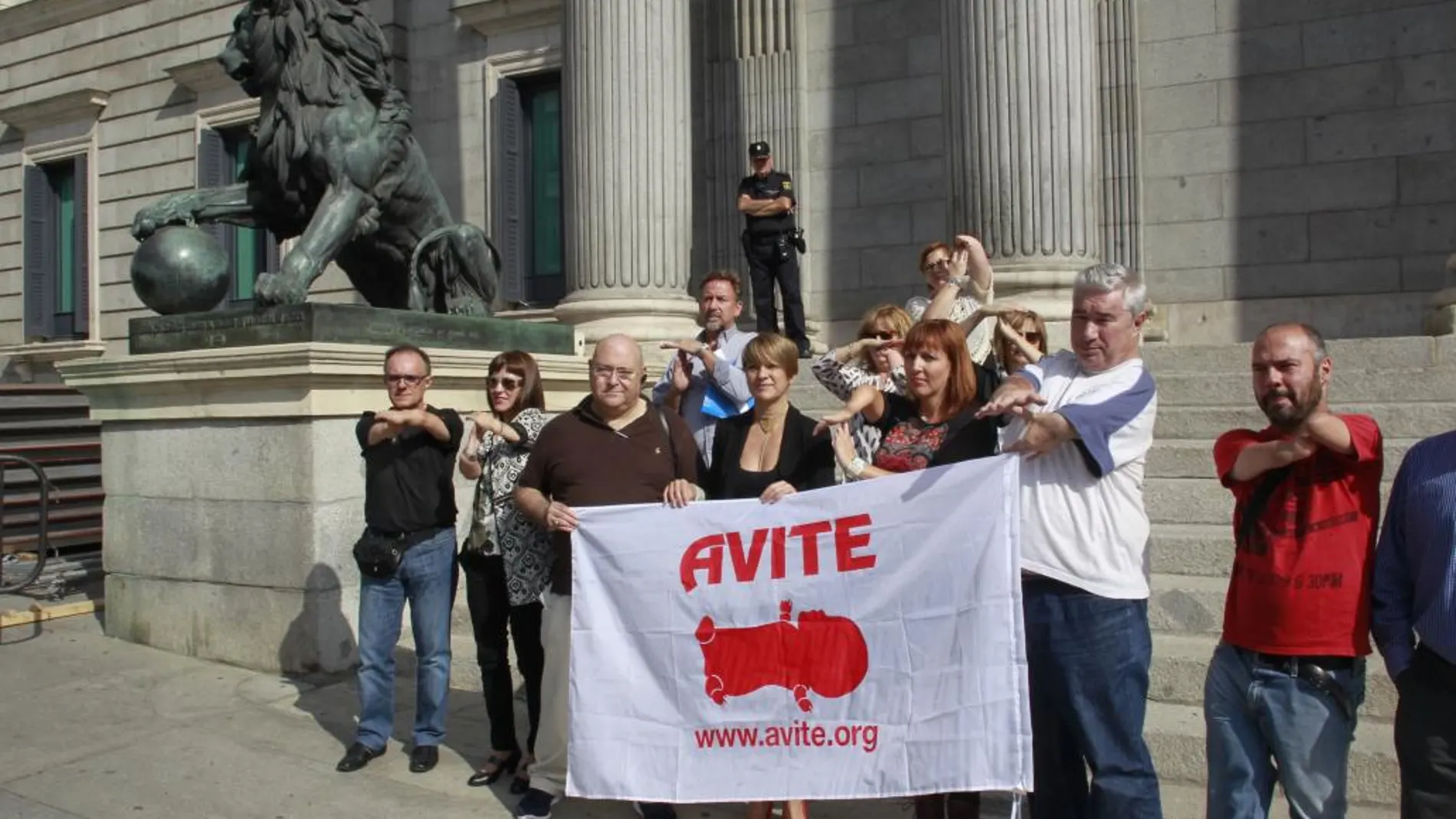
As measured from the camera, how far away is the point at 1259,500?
10.7 ft

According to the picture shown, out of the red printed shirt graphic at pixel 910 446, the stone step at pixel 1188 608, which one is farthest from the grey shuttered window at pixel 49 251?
the red printed shirt graphic at pixel 910 446

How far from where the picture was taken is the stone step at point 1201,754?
168 inches

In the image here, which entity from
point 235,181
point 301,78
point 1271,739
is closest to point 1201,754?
point 1271,739

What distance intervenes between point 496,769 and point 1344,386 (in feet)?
17.8

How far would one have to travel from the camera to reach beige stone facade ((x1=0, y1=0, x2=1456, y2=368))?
30.9 feet

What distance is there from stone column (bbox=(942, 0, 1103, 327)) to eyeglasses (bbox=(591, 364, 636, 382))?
5337mm

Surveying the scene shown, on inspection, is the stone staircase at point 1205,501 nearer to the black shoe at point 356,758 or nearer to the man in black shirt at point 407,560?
the man in black shirt at point 407,560

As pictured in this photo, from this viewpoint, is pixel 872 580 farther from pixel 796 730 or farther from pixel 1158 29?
pixel 1158 29

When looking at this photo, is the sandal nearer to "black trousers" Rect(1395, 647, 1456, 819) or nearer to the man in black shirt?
the man in black shirt

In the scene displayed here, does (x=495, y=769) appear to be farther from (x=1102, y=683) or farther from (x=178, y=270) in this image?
(x=178, y=270)

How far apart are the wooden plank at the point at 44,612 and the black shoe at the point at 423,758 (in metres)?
3.88

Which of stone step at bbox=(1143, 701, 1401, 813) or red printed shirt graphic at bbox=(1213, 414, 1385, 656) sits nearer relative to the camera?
red printed shirt graphic at bbox=(1213, 414, 1385, 656)

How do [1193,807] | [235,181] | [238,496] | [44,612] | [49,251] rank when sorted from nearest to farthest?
[1193,807], [238,496], [44,612], [235,181], [49,251]

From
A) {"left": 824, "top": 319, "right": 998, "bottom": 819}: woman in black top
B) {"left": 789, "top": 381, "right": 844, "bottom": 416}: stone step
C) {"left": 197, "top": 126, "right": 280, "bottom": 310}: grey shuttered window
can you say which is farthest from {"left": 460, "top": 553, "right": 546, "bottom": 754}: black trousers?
{"left": 197, "top": 126, "right": 280, "bottom": 310}: grey shuttered window
